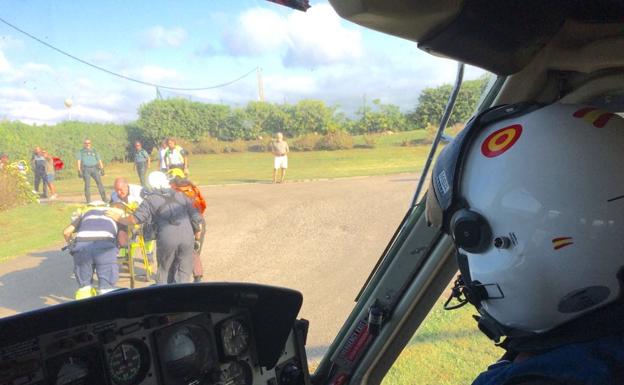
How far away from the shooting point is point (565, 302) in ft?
3.31

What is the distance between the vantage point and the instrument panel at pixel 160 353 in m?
1.36

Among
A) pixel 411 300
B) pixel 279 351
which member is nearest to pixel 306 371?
pixel 279 351

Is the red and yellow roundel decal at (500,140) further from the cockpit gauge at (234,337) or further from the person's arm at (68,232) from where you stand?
the person's arm at (68,232)

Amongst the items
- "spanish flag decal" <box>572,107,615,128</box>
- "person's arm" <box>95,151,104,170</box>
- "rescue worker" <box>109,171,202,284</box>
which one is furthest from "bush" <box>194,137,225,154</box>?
"spanish flag decal" <box>572,107,615,128</box>

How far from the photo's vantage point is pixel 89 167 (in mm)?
2059

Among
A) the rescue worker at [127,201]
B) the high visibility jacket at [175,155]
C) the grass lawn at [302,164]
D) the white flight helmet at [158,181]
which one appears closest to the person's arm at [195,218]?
the rescue worker at [127,201]

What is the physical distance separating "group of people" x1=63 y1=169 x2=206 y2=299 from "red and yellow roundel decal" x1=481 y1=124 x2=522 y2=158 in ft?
5.60

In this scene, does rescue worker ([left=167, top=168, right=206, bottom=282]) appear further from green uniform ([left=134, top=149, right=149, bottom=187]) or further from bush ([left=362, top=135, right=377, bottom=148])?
bush ([left=362, top=135, right=377, bottom=148])

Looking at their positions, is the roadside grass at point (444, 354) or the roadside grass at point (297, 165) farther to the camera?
the roadside grass at point (444, 354)

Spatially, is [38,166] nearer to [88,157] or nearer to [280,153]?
[88,157]

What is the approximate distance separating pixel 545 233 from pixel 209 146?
57.5 inches

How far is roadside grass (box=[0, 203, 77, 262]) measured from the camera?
Answer: 178cm

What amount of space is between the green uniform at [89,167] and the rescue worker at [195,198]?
1.51ft

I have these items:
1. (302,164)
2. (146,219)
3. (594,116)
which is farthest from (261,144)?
(146,219)
